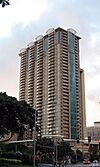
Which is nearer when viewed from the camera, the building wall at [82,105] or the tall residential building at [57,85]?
the tall residential building at [57,85]

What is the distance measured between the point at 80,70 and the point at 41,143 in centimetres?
6354

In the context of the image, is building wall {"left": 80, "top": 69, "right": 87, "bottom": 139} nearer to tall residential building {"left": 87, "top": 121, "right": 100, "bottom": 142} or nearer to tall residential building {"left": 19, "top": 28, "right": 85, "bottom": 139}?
tall residential building {"left": 19, "top": 28, "right": 85, "bottom": 139}

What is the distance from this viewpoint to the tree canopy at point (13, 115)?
147 feet

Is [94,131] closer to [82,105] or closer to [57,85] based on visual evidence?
[82,105]

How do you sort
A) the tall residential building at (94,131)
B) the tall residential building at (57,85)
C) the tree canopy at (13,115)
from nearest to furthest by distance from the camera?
the tree canopy at (13,115)
the tall residential building at (57,85)
the tall residential building at (94,131)

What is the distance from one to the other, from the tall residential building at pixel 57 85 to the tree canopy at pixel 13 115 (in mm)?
98398

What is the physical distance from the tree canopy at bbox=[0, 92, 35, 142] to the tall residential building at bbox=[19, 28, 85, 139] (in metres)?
98.4

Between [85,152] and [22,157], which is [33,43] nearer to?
[85,152]

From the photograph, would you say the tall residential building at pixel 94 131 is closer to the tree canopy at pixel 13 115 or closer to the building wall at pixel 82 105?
the building wall at pixel 82 105

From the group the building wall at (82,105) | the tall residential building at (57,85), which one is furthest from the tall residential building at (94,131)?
the tall residential building at (57,85)

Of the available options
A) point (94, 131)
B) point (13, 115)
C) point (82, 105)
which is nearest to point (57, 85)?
point (82, 105)

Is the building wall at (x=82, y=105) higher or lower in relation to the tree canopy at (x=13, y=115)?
higher

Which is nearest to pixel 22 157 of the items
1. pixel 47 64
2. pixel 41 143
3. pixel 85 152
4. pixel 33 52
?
pixel 41 143

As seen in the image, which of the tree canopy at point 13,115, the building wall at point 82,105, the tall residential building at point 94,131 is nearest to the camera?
the tree canopy at point 13,115
